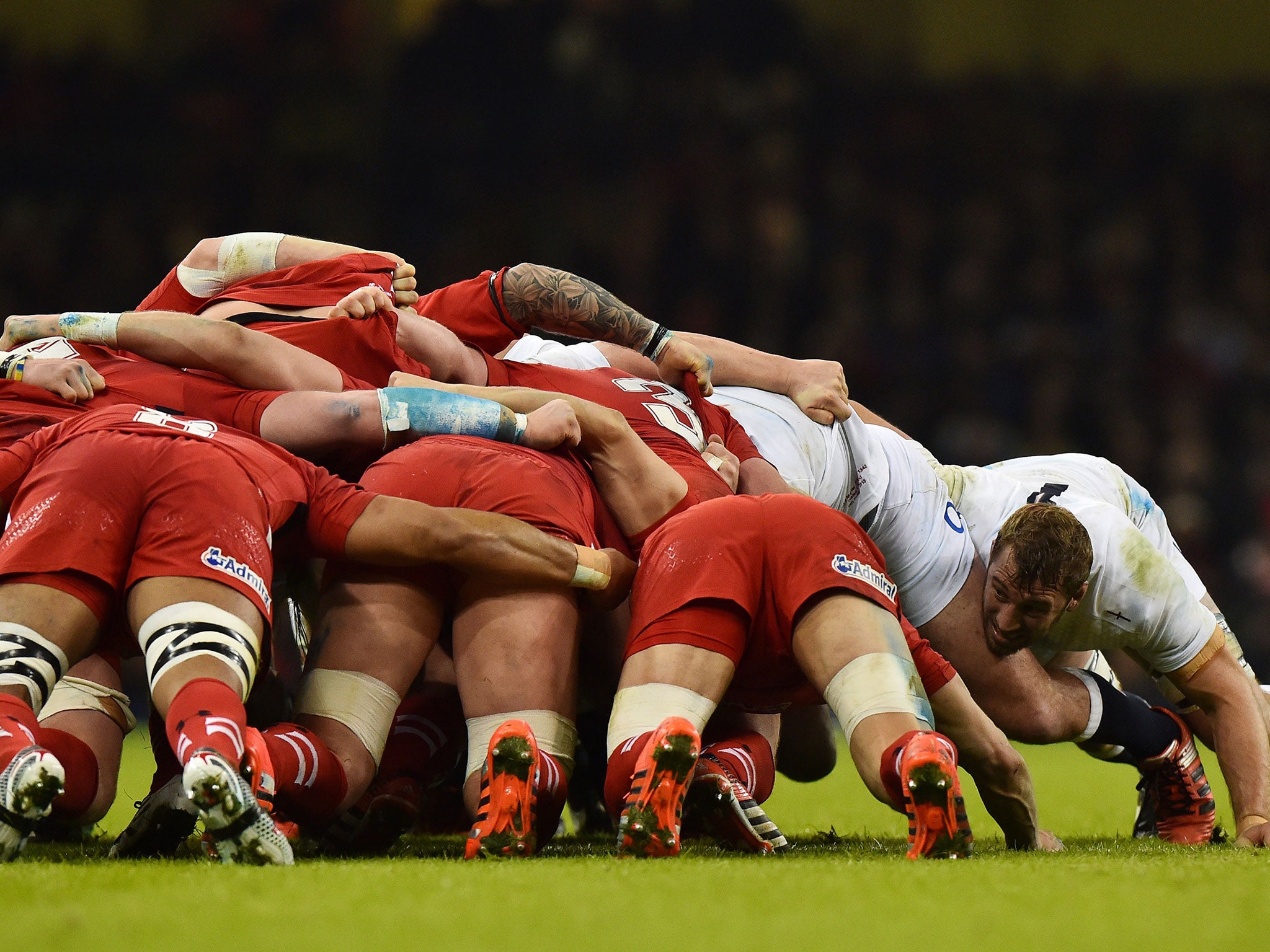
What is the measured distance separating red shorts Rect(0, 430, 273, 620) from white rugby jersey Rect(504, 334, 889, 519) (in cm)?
174

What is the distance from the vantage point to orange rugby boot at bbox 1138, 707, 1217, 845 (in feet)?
11.7

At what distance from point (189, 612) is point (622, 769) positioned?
0.87m

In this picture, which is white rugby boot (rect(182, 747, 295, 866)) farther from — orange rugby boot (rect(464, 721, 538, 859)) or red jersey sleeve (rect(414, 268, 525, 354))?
red jersey sleeve (rect(414, 268, 525, 354))

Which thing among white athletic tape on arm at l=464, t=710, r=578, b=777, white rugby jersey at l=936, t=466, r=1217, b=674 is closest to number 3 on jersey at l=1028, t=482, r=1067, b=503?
white rugby jersey at l=936, t=466, r=1217, b=674

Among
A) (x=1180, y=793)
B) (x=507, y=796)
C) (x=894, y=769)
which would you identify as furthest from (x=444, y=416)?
(x=1180, y=793)

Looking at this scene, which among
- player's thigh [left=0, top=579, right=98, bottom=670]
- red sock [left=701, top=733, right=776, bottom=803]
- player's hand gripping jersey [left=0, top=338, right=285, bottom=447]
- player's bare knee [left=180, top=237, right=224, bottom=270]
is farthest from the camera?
player's bare knee [left=180, top=237, right=224, bottom=270]

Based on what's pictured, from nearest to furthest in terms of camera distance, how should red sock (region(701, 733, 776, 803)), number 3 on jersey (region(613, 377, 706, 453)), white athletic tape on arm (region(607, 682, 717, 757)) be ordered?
1. white athletic tape on arm (region(607, 682, 717, 757))
2. red sock (region(701, 733, 776, 803))
3. number 3 on jersey (region(613, 377, 706, 453))

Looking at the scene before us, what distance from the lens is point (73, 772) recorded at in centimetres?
286

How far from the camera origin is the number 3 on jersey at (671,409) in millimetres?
3863

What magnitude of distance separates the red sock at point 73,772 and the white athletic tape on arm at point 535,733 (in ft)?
2.61

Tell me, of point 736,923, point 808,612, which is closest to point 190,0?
point 808,612

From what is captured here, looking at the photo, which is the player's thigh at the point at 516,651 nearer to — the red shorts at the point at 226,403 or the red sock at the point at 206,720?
the red sock at the point at 206,720

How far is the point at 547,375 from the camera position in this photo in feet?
13.1

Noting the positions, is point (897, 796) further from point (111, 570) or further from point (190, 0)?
point (190, 0)
